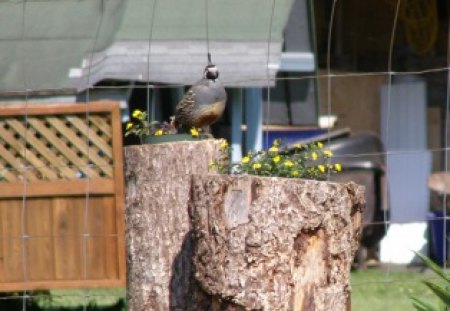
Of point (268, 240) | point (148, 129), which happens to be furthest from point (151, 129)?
point (268, 240)

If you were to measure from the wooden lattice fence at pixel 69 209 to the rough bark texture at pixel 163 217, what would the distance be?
113 centimetres

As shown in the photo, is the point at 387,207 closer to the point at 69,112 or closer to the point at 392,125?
the point at 392,125

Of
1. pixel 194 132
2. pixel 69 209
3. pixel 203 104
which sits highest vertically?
pixel 203 104

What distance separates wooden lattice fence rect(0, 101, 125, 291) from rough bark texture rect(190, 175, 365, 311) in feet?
7.57

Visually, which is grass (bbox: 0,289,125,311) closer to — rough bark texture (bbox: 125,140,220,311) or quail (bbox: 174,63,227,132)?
rough bark texture (bbox: 125,140,220,311)

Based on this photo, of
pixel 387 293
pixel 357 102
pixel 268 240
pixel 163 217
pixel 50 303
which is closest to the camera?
pixel 268 240

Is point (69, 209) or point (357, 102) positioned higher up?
point (357, 102)

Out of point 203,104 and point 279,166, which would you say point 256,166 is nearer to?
point 279,166

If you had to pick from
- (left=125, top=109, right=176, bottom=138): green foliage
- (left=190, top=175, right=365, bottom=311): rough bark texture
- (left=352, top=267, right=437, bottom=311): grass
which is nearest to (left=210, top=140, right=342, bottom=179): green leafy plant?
(left=190, top=175, right=365, bottom=311): rough bark texture

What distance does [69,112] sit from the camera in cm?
953

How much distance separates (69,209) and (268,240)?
273cm

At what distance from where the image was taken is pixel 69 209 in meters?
9.42

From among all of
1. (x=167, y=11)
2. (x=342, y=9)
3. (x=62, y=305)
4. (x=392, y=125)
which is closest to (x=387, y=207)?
(x=392, y=125)

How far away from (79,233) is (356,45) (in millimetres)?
8107
